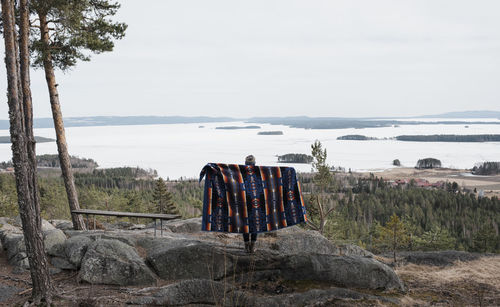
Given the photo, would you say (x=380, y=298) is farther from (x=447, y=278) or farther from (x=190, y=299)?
(x=447, y=278)

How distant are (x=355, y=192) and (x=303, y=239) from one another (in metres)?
104

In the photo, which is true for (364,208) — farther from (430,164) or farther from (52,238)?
(430,164)

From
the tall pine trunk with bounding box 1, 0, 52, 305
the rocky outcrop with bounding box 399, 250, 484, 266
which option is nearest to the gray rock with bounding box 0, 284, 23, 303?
the tall pine trunk with bounding box 1, 0, 52, 305

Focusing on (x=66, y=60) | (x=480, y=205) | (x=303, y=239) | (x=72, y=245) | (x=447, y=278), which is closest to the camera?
(x=72, y=245)

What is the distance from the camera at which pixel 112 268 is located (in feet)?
25.1

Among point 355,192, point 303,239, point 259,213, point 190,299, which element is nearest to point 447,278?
point 303,239

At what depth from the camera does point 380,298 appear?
7.34 metres

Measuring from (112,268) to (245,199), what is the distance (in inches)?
117

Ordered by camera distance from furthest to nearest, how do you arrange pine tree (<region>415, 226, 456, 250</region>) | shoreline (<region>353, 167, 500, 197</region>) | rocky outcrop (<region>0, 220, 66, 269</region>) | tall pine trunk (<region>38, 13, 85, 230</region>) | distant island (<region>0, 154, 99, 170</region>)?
distant island (<region>0, 154, 99, 170</region>), shoreline (<region>353, 167, 500, 197</region>), pine tree (<region>415, 226, 456, 250</region>), tall pine trunk (<region>38, 13, 85, 230</region>), rocky outcrop (<region>0, 220, 66, 269</region>)

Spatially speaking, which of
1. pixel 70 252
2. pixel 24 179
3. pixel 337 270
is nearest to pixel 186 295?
pixel 337 270

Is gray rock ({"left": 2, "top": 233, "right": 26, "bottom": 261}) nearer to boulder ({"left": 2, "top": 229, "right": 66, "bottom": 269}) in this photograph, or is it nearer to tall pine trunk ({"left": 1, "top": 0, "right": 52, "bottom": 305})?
boulder ({"left": 2, "top": 229, "right": 66, "bottom": 269})

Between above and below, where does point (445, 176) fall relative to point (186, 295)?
below

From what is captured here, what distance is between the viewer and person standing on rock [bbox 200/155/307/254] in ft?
25.4

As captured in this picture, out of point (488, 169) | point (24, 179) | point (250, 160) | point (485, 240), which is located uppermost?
point (250, 160)
